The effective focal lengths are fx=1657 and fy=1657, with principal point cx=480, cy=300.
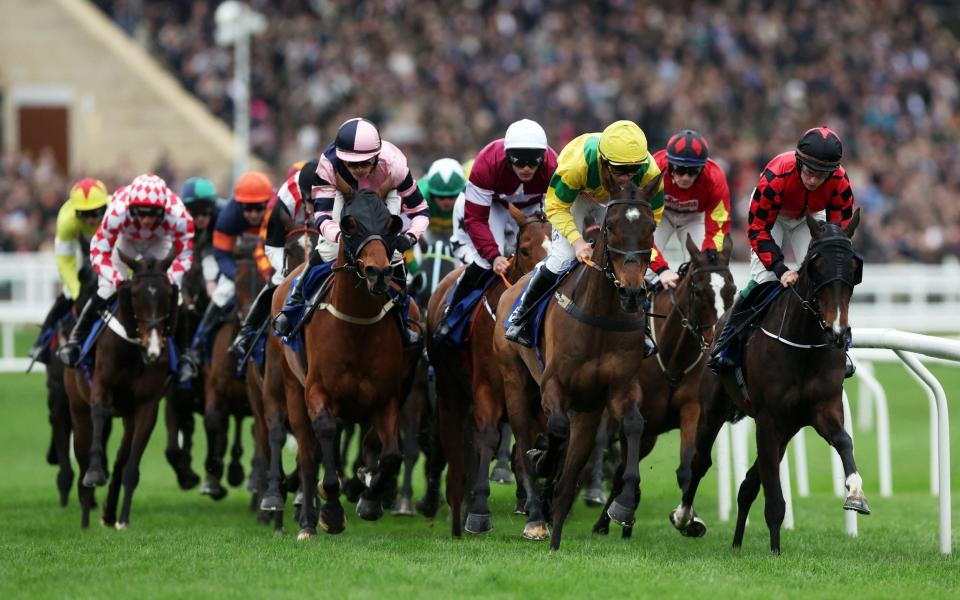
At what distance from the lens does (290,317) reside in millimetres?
9531

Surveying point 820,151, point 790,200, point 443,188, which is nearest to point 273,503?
point 443,188

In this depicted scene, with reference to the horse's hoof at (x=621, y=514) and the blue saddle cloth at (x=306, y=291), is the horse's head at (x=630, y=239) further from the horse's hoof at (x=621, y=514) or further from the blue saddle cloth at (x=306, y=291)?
the blue saddle cloth at (x=306, y=291)

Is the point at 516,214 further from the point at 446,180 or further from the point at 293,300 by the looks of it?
the point at 446,180

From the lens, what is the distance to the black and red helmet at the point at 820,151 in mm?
8555

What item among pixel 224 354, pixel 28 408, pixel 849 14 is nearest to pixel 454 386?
A: pixel 224 354

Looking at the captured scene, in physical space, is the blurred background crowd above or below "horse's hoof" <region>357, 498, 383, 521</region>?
above

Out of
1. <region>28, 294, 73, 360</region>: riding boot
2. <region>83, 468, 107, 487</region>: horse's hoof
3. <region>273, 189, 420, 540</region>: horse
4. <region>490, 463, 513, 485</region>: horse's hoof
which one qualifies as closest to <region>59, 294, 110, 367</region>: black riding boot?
<region>83, 468, 107, 487</region>: horse's hoof

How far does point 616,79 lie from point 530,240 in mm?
21663

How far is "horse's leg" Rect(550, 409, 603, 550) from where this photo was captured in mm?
8438

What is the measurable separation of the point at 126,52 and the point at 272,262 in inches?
808

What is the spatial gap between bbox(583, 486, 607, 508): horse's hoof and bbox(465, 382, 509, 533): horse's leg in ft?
4.80

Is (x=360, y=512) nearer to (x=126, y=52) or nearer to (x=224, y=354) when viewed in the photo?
(x=224, y=354)

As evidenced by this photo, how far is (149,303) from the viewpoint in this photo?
10523mm

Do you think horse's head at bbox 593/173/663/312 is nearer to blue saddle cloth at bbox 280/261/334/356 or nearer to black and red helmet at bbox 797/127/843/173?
black and red helmet at bbox 797/127/843/173
